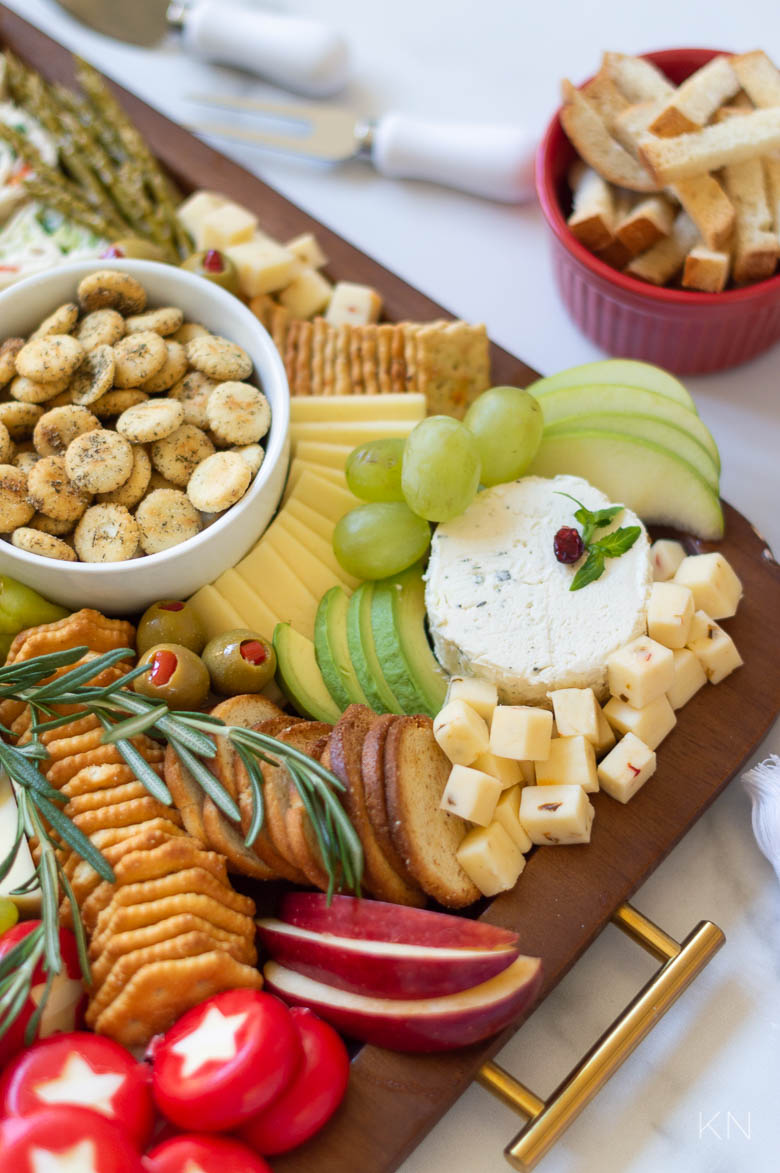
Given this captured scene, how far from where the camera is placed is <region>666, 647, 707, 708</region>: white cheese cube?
1.26m

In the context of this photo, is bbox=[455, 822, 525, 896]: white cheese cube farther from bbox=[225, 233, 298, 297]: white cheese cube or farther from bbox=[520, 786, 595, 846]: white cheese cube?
bbox=[225, 233, 298, 297]: white cheese cube

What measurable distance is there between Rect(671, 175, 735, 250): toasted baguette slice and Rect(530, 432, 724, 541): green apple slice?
0.32 m

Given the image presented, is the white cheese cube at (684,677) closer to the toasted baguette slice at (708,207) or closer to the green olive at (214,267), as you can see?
the toasted baguette slice at (708,207)

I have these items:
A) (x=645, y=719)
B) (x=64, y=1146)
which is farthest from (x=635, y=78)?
(x=64, y=1146)

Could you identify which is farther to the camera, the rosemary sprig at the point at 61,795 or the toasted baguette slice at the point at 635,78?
the toasted baguette slice at the point at 635,78

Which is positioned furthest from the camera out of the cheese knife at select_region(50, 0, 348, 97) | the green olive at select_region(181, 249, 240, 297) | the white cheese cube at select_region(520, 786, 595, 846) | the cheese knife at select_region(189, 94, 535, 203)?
the cheese knife at select_region(50, 0, 348, 97)

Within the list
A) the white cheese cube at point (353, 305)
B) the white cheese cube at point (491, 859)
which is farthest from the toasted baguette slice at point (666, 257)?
the white cheese cube at point (491, 859)

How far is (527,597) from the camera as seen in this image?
1.31 meters

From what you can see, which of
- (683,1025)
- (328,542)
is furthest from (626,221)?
(683,1025)

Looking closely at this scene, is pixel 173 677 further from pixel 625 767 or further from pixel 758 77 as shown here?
pixel 758 77

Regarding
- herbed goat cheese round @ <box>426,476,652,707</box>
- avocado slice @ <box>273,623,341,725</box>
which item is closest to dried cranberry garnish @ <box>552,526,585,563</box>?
herbed goat cheese round @ <box>426,476,652,707</box>

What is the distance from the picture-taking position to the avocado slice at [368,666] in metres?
1.31

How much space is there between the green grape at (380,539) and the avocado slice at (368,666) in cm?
7

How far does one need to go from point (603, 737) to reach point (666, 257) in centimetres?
69
